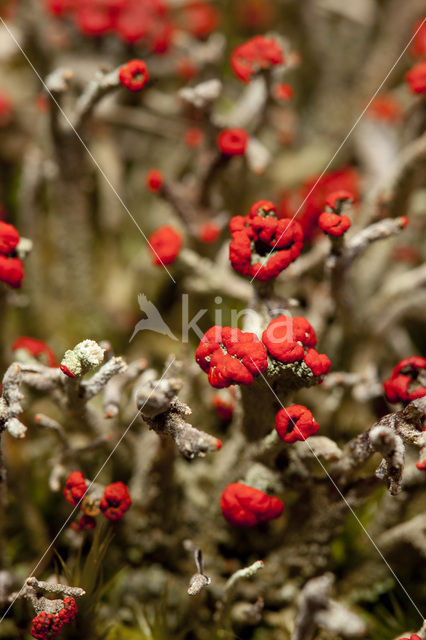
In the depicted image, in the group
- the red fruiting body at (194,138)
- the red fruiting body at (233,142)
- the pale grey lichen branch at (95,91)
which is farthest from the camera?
the red fruiting body at (194,138)

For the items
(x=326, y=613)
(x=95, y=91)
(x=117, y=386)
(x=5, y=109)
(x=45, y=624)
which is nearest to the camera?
(x=326, y=613)

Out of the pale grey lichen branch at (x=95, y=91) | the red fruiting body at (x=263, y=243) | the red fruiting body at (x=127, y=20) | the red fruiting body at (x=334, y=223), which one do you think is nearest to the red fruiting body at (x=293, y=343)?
the red fruiting body at (x=263, y=243)

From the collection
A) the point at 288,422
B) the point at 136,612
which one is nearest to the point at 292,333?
the point at 288,422

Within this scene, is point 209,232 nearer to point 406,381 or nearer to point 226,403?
point 226,403

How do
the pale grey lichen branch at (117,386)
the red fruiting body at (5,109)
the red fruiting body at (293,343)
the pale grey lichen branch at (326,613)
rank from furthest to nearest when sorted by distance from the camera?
the red fruiting body at (5,109)
the pale grey lichen branch at (117,386)
the red fruiting body at (293,343)
the pale grey lichen branch at (326,613)

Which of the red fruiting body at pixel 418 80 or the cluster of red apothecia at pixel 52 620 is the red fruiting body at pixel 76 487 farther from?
the red fruiting body at pixel 418 80

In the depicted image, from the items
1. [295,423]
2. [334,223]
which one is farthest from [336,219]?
[295,423]
